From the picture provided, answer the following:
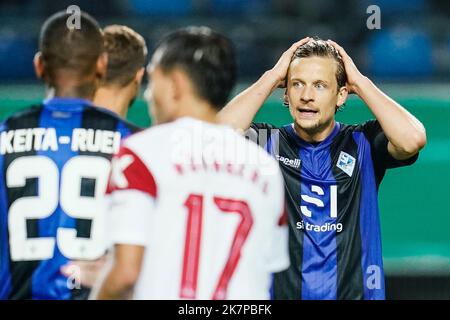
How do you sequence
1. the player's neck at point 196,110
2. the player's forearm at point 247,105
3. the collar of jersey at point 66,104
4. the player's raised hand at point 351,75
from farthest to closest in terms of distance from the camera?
the player's raised hand at point 351,75
the player's forearm at point 247,105
the collar of jersey at point 66,104
the player's neck at point 196,110

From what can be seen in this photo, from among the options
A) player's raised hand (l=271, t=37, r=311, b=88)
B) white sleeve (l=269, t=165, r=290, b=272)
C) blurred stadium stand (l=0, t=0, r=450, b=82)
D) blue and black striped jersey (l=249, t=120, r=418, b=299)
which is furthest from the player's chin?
blurred stadium stand (l=0, t=0, r=450, b=82)

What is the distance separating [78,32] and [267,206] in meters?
1.27

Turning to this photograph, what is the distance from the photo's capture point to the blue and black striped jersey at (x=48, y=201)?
3840mm

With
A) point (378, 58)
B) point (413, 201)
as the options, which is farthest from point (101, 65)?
point (378, 58)

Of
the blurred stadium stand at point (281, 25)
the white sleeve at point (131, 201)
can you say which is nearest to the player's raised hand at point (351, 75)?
the white sleeve at point (131, 201)

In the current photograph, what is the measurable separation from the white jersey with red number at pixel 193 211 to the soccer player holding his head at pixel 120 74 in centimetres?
111

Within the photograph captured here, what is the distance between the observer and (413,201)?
8.01m

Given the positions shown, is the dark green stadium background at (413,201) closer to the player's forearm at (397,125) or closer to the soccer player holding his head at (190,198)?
the player's forearm at (397,125)

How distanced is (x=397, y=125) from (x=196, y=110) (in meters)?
1.50

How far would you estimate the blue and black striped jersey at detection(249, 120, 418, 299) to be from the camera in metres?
4.46

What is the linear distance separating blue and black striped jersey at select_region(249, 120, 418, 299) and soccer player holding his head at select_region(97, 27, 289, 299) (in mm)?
1204

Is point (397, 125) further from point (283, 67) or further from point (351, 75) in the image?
point (283, 67)

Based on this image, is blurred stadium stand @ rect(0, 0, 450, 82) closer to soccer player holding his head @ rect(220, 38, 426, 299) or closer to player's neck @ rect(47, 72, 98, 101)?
soccer player holding his head @ rect(220, 38, 426, 299)

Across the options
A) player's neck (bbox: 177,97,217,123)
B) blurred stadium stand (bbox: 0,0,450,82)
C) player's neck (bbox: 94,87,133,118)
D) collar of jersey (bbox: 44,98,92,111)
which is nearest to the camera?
player's neck (bbox: 177,97,217,123)
